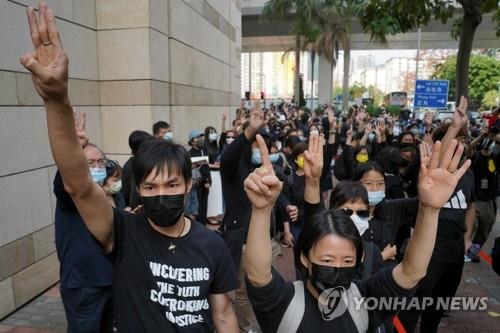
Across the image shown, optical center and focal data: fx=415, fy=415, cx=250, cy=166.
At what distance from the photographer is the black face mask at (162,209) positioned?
1.87 m

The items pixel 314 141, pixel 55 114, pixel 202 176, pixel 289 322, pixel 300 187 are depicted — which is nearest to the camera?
pixel 55 114

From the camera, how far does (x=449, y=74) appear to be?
50.2 meters

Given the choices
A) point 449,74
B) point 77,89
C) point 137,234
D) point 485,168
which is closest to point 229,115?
point 77,89

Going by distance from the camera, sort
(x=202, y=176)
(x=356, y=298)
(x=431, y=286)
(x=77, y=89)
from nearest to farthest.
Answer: (x=356, y=298)
(x=431, y=286)
(x=77, y=89)
(x=202, y=176)

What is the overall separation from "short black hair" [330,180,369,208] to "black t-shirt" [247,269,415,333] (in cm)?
102

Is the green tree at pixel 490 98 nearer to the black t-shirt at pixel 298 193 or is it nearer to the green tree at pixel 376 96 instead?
the green tree at pixel 376 96

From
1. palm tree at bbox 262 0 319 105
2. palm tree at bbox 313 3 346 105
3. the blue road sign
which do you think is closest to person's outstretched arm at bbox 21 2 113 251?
the blue road sign

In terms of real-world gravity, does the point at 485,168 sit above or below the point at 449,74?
below

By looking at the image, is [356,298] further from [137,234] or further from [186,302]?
[137,234]

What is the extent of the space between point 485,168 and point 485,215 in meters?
→ 0.65

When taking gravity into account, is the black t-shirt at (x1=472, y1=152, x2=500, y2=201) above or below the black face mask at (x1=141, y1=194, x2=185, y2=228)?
below

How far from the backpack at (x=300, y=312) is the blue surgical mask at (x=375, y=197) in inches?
60.4

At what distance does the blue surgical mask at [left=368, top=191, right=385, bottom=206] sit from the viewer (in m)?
3.27
